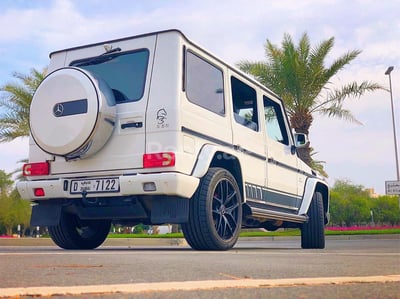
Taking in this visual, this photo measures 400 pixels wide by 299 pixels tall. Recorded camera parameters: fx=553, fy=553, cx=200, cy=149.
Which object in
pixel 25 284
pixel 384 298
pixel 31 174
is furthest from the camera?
pixel 31 174

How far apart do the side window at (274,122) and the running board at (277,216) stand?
1.05 m

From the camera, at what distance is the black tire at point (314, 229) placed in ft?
27.0

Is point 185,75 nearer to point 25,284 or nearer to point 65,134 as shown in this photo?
point 65,134

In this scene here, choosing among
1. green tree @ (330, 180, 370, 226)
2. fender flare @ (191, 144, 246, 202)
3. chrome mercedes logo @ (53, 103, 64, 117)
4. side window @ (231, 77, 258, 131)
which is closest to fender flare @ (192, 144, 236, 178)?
fender flare @ (191, 144, 246, 202)

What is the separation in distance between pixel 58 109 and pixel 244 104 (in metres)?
2.37

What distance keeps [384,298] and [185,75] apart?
3950 mm

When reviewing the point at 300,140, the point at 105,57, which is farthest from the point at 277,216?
the point at 105,57

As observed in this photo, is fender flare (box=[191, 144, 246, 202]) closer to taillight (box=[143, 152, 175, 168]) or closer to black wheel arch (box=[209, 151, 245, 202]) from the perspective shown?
black wheel arch (box=[209, 151, 245, 202])

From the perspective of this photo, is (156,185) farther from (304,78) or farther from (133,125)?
(304,78)

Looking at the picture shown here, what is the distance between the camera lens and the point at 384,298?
6.40 feet

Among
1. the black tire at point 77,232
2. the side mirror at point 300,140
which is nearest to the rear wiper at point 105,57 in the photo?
the black tire at point 77,232

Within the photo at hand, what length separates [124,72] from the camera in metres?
5.85

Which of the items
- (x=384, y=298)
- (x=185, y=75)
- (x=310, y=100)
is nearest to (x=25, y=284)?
(x=384, y=298)

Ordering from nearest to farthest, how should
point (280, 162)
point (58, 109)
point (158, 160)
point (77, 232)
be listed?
1. point (158, 160)
2. point (58, 109)
3. point (77, 232)
4. point (280, 162)
